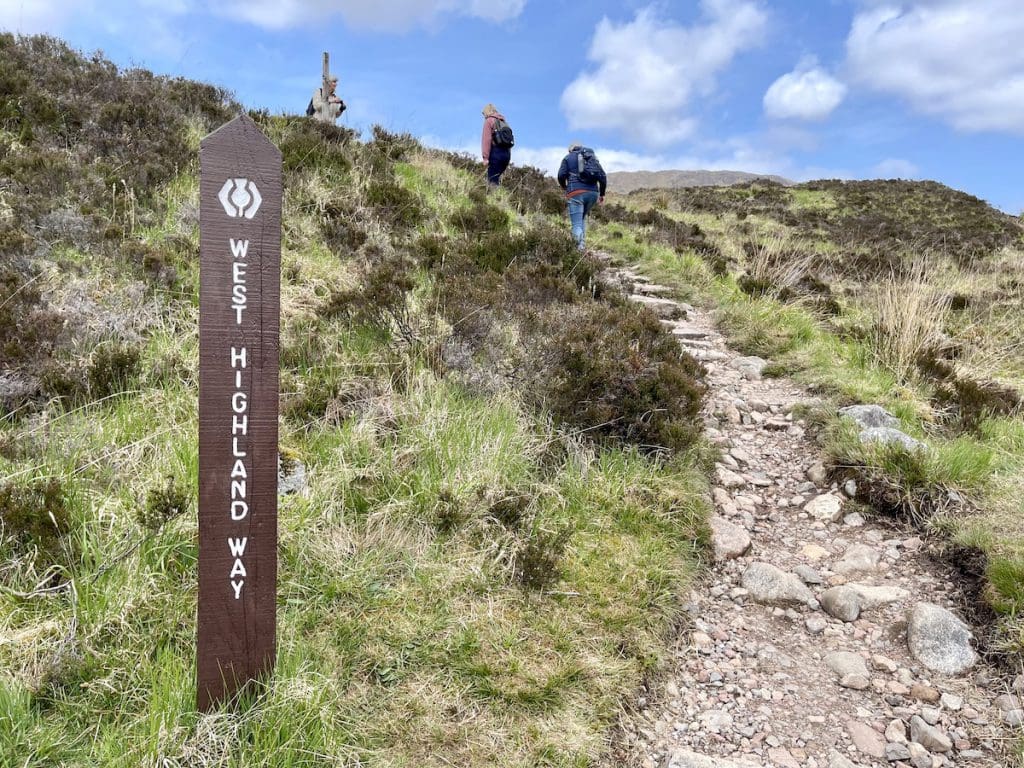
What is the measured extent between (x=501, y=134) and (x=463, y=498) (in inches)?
405

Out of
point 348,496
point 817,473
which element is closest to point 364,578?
point 348,496

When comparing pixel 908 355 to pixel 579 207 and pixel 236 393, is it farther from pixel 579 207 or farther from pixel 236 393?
pixel 236 393

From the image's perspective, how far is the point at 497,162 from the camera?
41.9ft

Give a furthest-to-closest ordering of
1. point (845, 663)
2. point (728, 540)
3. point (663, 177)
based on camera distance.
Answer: point (663, 177) < point (728, 540) < point (845, 663)

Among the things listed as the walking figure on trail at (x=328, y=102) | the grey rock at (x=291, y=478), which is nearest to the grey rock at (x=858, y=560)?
the grey rock at (x=291, y=478)

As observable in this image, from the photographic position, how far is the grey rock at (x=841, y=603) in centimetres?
361

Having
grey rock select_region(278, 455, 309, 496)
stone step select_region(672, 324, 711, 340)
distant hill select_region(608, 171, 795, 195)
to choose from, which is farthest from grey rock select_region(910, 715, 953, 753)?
distant hill select_region(608, 171, 795, 195)

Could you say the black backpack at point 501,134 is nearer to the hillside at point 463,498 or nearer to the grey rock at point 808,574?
the hillside at point 463,498

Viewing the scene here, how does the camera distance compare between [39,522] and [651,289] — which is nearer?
[39,522]

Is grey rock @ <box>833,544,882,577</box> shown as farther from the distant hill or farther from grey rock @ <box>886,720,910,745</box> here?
the distant hill

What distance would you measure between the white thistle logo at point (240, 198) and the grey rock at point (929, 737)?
3.45 meters

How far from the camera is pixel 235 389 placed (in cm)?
205

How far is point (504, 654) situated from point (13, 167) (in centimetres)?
668

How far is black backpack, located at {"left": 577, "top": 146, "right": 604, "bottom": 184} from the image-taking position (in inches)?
392
